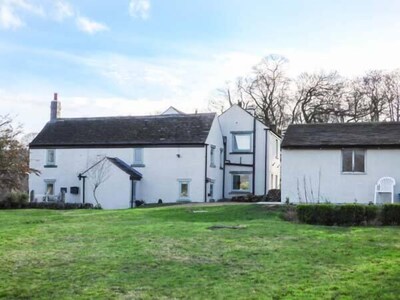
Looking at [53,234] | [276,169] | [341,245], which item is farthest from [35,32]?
[276,169]

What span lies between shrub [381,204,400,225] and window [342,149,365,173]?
886cm

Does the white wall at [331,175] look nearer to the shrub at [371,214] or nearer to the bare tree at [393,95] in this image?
the shrub at [371,214]

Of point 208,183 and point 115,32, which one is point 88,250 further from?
point 208,183

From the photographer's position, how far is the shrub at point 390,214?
51.5ft

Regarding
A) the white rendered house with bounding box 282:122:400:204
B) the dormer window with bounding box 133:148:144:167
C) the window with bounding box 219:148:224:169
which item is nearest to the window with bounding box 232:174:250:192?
the window with bounding box 219:148:224:169

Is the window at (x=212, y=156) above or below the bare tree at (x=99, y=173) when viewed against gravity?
above

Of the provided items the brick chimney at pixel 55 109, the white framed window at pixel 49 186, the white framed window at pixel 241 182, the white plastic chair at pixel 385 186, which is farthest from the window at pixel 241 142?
the white plastic chair at pixel 385 186

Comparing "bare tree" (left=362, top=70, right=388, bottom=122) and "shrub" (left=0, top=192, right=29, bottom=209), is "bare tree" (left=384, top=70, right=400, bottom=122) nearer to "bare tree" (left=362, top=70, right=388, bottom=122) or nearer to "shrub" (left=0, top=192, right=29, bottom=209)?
"bare tree" (left=362, top=70, right=388, bottom=122)

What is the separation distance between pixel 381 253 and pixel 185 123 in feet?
93.8

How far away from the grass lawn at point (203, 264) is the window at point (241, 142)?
85.6ft

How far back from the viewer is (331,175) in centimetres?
2481

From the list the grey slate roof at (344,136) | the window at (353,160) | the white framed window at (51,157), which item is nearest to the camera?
the grey slate roof at (344,136)

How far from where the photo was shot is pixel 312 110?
58.5 meters

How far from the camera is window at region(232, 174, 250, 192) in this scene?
3969 cm
